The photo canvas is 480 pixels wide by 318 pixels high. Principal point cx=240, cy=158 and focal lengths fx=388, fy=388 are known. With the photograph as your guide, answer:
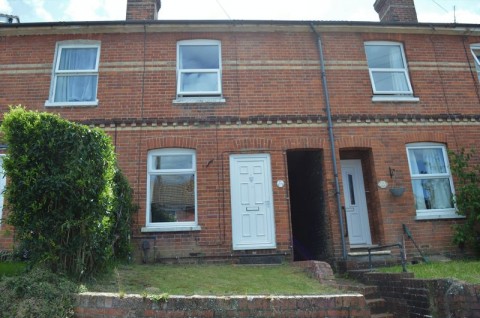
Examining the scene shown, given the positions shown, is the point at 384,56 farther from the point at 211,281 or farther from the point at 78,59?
the point at 78,59

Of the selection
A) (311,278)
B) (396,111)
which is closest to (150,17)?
(396,111)

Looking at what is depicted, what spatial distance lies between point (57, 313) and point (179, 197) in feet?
16.8

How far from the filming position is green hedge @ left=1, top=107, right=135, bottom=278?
18.4 ft

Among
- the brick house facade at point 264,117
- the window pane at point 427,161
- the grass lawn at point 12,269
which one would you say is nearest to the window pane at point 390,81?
the brick house facade at point 264,117

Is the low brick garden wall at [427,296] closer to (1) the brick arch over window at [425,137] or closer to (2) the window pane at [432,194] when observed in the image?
(2) the window pane at [432,194]

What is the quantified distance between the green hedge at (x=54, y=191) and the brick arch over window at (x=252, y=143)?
4.46 meters

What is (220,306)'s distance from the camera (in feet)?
16.1

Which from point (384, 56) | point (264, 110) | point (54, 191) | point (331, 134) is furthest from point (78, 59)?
point (384, 56)

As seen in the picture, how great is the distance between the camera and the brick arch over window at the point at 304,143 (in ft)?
33.6

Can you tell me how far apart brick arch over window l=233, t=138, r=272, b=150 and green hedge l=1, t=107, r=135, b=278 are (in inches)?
176

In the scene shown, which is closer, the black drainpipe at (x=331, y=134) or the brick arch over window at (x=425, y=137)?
the black drainpipe at (x=331, y=134)

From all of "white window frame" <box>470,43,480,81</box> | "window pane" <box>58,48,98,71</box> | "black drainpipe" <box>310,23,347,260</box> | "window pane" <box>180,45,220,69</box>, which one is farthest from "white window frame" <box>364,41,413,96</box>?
"window pane" <box>58,48,98,71</box>

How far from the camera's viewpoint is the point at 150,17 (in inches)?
467

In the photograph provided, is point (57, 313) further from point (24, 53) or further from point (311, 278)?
point (24, 53)
